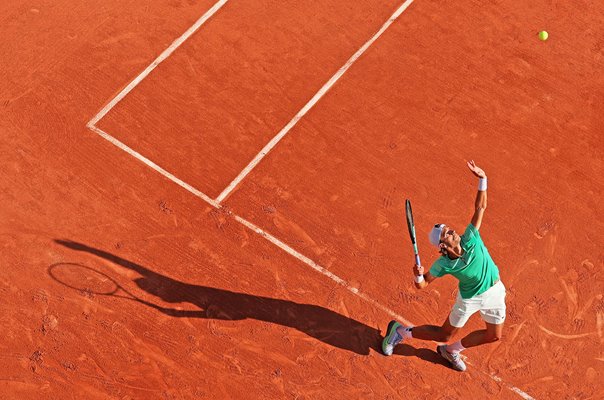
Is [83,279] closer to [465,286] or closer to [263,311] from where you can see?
[263,311]

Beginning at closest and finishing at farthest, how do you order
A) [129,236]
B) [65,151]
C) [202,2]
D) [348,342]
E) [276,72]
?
[348,342]
[129,236]
[65,151]
[276,72]
[202,2]

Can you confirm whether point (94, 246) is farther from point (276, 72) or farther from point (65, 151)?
point (276, 72)

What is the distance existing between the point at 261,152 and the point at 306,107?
1.11 metres

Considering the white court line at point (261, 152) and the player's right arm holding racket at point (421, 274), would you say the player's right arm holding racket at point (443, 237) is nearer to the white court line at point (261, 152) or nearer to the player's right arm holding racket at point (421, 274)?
the player's right arm holding racket at point (421, 274)

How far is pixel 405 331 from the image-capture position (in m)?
9.63

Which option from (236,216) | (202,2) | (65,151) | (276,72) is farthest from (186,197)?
(202,2)

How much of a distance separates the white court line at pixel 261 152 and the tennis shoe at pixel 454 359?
1.01 feet

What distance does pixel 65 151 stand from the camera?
1149 centimetres

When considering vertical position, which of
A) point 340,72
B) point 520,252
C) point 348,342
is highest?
point 340,72

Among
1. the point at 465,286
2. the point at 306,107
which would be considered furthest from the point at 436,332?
the point at 306,107

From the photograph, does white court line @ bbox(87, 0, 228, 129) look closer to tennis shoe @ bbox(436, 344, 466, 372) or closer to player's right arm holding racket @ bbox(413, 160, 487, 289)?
player's right arm holding racket @ bbox(413, 160, 487, 289)

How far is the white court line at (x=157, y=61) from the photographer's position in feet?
39.2

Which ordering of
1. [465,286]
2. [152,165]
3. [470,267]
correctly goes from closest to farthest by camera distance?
1. [470,267]
2. [465,286]
3. [152,165]

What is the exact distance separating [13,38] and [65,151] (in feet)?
8.82
